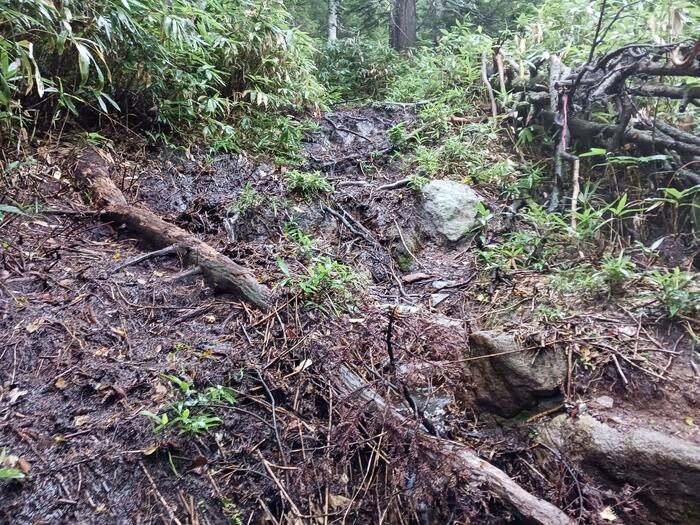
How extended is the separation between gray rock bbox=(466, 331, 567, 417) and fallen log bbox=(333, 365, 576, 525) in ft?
1.17

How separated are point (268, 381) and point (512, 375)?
1150 millimetres

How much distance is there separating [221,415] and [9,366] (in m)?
0.95

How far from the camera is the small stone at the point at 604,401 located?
1736mm

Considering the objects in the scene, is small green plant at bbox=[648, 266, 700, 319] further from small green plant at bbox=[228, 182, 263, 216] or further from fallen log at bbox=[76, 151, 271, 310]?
small green plant at bbox=[228, 182, 263, 216]

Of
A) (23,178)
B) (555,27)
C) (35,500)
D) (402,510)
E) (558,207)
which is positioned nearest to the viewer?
(35,500)

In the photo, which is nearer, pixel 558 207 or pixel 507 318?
pixel 507 318

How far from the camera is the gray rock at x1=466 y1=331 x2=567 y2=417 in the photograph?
73.5 inches

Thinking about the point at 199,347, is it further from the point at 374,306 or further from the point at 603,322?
the point at 603,322

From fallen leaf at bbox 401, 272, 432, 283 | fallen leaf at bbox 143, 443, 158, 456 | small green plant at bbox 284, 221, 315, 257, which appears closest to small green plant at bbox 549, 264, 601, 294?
fallen leaf at bbox 401, 272, 432, 283

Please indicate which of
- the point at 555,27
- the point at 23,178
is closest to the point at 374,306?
the point at 23,178

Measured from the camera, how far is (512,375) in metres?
1.92

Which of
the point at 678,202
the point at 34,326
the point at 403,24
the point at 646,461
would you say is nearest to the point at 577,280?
the point at 646,461

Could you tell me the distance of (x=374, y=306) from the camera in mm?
2473

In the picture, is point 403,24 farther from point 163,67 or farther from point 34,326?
point 34,326
